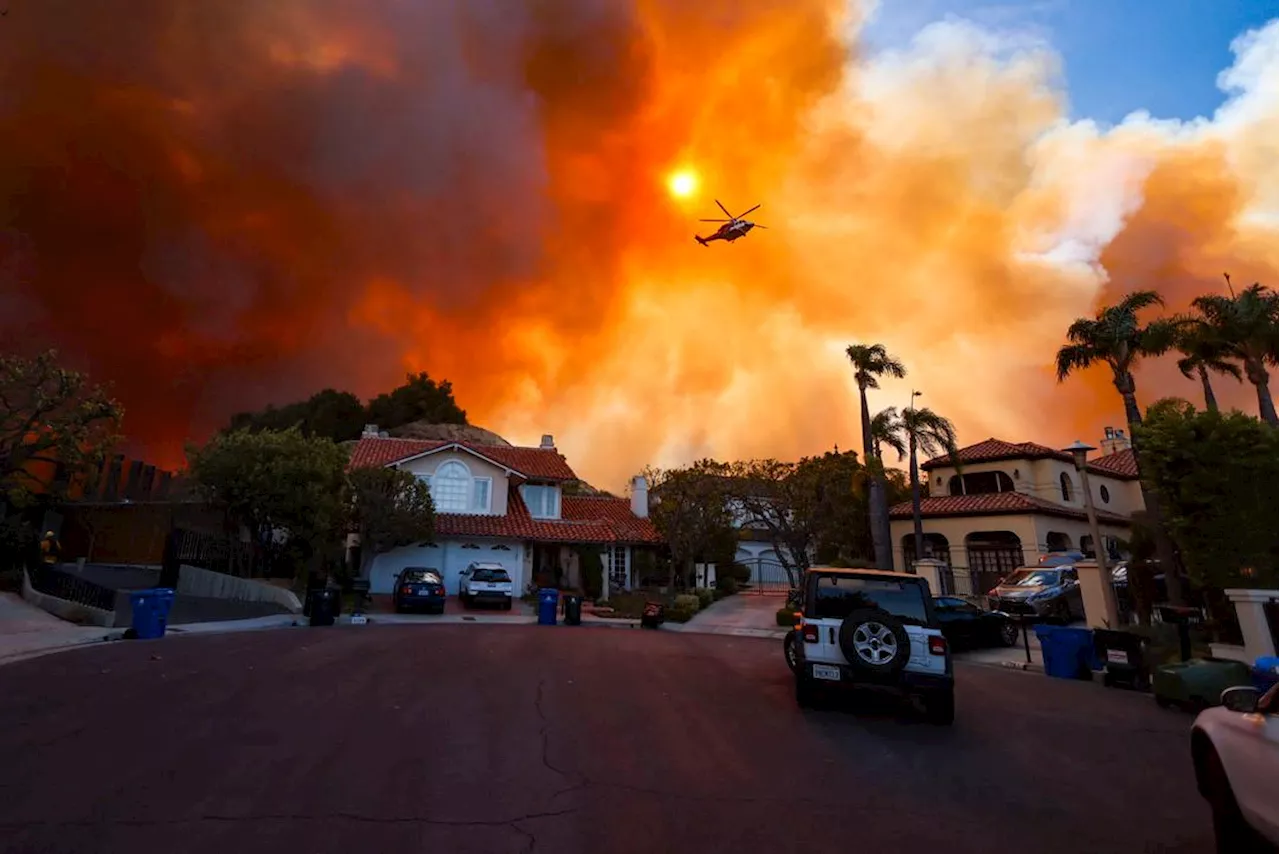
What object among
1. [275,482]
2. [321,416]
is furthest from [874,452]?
[321,416]

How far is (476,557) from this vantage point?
2989 centimetres

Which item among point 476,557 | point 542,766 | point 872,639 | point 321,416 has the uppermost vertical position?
point 321,416

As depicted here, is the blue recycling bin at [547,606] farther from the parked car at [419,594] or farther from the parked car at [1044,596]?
the parked car at [1044,596]

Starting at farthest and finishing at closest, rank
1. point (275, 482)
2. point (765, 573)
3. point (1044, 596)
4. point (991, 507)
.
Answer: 1. point (765, 573)
2. point (991, 507)
3. point (275, 482)
4. point (1044, 596)

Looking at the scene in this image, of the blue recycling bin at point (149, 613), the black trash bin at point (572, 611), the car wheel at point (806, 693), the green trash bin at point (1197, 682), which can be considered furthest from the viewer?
the black trash bin at point (572, 611)

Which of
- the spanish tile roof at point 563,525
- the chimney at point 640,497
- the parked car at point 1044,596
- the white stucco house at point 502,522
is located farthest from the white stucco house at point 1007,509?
the white stucco house at point 502,522

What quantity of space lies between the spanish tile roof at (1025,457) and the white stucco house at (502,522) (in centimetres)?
1856

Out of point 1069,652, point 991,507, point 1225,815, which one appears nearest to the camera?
point 1225,815

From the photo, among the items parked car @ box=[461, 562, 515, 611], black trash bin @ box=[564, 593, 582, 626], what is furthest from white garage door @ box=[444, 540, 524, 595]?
black trash bin @ box=[564, 593, 582, 626]

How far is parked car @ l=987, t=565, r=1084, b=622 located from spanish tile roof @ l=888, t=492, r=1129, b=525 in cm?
827

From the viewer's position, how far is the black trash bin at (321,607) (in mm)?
18500

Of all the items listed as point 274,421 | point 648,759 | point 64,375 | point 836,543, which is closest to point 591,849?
point 648,759

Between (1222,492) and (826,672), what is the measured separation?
1175 centimetres

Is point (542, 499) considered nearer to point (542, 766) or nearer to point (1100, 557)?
point (1100, 557)
